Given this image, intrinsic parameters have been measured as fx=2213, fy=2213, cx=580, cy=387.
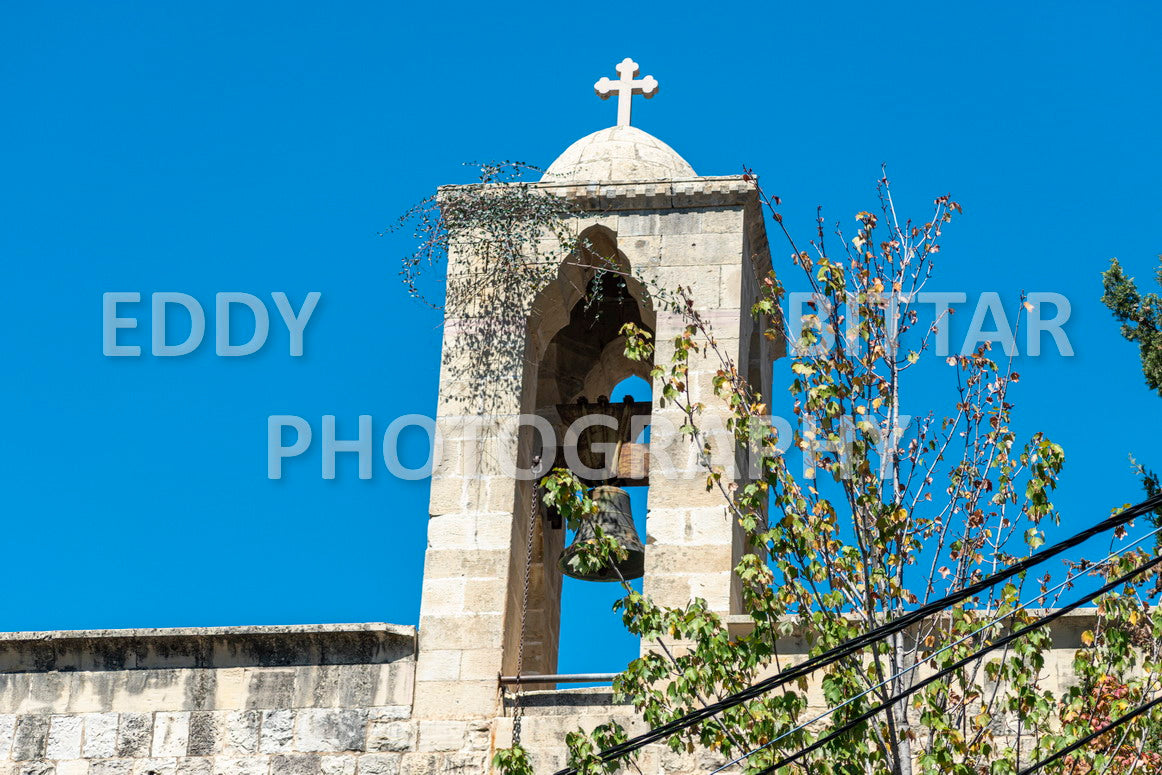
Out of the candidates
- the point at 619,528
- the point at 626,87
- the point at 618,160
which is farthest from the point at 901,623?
the point at 626,87

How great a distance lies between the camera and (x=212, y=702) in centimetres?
1169

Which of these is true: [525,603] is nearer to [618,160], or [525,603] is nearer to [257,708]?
[257,708]

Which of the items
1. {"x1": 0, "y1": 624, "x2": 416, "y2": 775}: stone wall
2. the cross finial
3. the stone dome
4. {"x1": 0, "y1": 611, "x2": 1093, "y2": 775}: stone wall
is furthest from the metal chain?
the cross finial

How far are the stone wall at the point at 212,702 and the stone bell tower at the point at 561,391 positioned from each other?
0.85 feet

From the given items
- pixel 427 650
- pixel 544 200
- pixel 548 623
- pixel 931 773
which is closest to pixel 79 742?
pixel 427 650

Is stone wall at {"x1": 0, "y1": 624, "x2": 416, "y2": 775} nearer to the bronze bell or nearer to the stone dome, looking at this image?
the bronze bell

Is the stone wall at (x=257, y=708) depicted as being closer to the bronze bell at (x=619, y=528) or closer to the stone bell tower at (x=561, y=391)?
the stone bell tower at (x=561, y=391)

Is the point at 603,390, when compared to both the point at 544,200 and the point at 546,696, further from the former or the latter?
the point at 546,696

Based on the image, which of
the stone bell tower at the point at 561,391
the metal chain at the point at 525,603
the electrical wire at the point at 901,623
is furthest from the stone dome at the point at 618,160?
the electrical wire at the point at 901,623

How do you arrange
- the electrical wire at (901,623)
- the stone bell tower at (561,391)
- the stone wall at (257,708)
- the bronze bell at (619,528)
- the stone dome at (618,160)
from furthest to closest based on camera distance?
the stone dome at (618,160), the bronze bell at (619,528), the stone bell tower at (561,391), the stone wall at (257,708), the electrical wire at (901,623)

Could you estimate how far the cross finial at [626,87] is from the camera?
13.9m

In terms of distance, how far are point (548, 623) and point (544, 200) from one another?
250cm

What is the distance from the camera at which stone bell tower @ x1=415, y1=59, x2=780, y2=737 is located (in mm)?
11625

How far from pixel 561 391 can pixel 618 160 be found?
1482 mm
